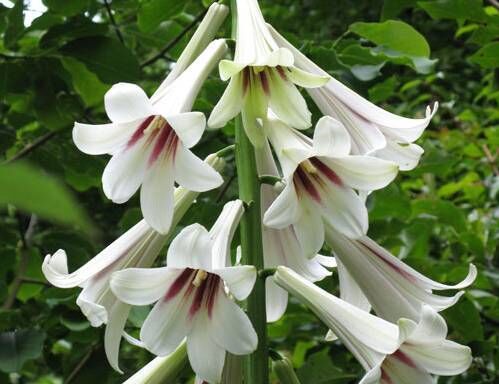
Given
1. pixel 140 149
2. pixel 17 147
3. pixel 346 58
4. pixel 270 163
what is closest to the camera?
pixel 140 149

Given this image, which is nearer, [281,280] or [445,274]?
[281,280]

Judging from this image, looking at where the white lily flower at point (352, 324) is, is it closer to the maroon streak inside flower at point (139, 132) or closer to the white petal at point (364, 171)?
the white petal at point (364, 171)

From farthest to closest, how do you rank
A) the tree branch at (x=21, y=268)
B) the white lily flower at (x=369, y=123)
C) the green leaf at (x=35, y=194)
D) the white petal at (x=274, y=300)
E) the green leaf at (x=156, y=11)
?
the tree branch at (x=21, y=268), the green leaf at (x=156, y=11), the white petal at (x=274, y=300), the white lily flower at (x=369, y=123), the green leaf at (x=35, y=194)

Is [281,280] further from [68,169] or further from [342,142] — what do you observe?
[68,169]

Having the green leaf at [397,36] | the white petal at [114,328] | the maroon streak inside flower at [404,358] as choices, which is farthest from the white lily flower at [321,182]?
the green leaf at [397,36]

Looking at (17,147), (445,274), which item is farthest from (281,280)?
(17,147)

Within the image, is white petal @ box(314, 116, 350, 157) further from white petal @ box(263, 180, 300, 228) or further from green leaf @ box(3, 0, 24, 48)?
green leaf @ box(3, 0, 24, 48)
